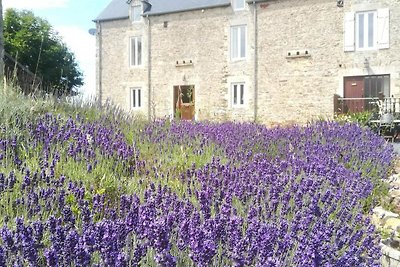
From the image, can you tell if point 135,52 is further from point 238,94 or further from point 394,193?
point 394,193

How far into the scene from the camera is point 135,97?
21.4 m

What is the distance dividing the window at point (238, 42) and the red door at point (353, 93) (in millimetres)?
4329

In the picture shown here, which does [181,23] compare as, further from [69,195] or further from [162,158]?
[69,195]

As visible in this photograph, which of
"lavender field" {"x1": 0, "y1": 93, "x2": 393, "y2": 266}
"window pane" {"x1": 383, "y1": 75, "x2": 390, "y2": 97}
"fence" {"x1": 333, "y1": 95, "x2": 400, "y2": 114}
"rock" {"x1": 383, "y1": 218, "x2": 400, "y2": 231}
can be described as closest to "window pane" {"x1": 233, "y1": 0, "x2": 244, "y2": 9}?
"fence" {"x1": 333, "y1": 95, "x2": 400, "y2": 114}

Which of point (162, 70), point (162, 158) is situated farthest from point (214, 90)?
point (162, 158)

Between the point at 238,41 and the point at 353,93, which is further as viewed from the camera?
the point at 238,41

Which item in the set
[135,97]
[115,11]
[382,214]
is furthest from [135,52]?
[382,214]

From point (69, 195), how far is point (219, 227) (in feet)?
3.87

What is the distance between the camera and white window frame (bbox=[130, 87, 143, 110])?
69.7 ft

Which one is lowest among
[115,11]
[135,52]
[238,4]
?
[135,52]

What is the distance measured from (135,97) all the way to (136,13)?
150 inches

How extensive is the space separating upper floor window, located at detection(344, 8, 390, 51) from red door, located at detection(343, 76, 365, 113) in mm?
1054

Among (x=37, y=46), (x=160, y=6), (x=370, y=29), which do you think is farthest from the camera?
(x=37, y=46)

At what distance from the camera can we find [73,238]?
5.85 feet
